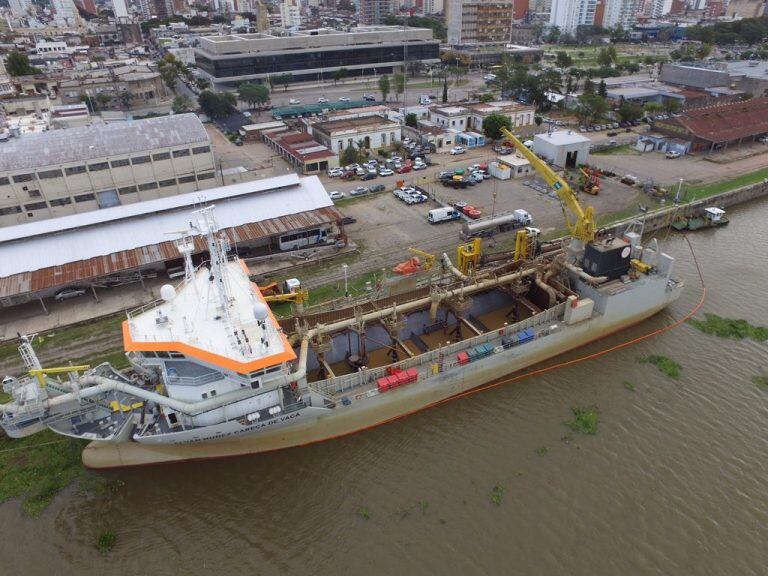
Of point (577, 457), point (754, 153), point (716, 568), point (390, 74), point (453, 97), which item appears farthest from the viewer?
point (390, 74)

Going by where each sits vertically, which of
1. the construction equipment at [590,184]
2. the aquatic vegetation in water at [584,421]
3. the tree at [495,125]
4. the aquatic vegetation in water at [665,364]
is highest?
the tree at [495,125]

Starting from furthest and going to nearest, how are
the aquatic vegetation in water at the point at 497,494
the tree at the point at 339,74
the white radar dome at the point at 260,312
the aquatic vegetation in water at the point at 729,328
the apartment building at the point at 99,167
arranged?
1. the tree at the point at 339,74
2. the apartment building at the point at 99,167
3. the aquatic vegetation in water at the point at 729,328
4. the aquatic vegetation in water at the point at 497,494
5. the white radar dome at the point at 260,312

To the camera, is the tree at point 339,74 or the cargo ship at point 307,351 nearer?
the cargo ship at point 307,351

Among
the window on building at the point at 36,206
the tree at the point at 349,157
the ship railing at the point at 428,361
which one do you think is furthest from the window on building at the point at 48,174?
the ship railing at the point at 428,361

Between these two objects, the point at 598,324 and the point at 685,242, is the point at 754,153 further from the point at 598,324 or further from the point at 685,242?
the point at 598,324

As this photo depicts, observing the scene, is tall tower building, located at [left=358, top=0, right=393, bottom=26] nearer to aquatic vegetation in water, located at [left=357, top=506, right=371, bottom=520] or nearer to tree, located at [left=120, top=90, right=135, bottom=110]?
tree, located at [left=120, top=90, right=135, bottom=110]

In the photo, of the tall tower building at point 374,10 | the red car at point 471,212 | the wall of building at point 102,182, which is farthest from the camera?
the tall tower building at point 374,10

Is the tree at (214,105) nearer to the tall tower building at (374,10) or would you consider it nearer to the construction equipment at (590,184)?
the construction equipment at (590,184)

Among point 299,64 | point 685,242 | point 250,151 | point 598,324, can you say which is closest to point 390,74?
point 299,64
